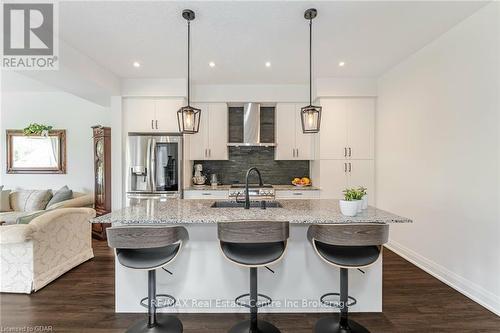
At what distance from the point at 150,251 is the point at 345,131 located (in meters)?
3.70

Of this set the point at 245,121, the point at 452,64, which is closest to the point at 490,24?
the point at 452,64

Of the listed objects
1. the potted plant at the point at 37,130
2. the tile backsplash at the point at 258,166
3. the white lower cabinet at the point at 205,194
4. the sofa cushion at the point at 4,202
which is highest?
the potted plant at the point at 37,130

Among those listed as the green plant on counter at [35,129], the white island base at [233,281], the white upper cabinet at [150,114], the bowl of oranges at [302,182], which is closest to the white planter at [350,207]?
the white island base at [233,281]

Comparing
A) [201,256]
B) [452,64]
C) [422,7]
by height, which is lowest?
[201,256]

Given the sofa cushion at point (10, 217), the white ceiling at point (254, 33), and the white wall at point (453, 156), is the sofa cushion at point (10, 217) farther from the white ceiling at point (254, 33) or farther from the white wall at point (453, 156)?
the white wall at point (453, 156)

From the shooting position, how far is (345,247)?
2.00 meters

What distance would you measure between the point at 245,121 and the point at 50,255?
340 cm

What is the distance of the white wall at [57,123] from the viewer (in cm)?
529

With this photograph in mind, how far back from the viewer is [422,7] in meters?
2.42

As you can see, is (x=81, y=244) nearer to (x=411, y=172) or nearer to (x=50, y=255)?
(x=50, y=255)

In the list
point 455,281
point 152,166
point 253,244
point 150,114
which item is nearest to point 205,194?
point 152,166

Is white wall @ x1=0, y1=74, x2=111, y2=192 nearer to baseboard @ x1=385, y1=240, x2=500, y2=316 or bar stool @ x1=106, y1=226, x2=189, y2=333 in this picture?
bar stool @ x1=106, y1=226, x2=189, y2=333

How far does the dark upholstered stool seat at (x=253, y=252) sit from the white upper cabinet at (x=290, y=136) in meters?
2.98

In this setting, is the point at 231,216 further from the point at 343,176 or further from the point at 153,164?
the point at 343,176
